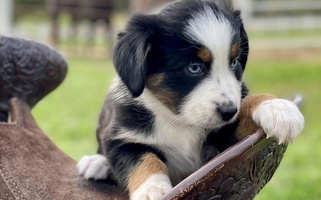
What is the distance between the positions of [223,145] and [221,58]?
0.37 meters

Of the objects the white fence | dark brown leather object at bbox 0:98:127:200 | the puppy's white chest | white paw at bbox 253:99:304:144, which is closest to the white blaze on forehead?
white paw at bbox 253:99:304:144

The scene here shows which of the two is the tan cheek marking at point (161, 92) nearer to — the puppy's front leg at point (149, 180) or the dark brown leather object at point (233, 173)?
the puppy's front leg at point (149, 180)

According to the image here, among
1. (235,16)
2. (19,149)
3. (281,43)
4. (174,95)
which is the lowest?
(281,43)

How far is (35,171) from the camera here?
2869 mm

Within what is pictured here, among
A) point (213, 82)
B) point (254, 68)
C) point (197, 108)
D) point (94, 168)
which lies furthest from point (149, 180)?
point (254, 68)

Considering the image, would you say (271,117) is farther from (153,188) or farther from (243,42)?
(243,42)

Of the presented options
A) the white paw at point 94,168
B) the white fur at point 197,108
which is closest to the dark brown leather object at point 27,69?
the white paw at point 94,168

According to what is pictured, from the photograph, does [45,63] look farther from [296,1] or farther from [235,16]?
[296,1]

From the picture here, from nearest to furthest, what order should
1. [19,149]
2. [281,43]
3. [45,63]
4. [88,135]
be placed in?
1. [19,149]
2. [45,63]
3. [88,135]
4. [281,43]

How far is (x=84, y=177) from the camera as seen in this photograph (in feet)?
10.2

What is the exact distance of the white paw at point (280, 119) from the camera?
238 cm

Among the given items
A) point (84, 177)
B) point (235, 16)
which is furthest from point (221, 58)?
point (84, 177)

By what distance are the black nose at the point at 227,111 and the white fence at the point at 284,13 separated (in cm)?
1649

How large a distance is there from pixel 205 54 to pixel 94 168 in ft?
2.57
